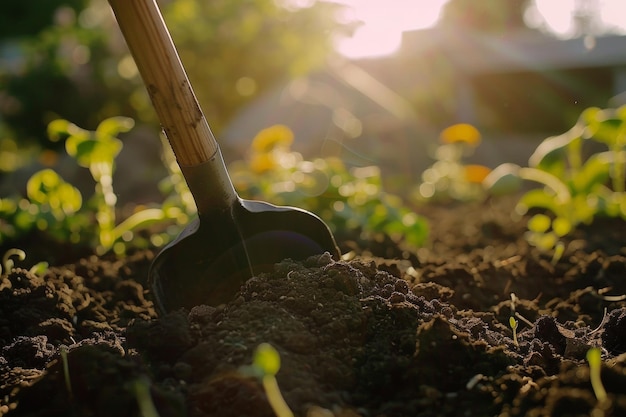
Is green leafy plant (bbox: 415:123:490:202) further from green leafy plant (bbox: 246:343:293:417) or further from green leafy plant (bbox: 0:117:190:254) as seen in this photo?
green leafy plant (bbox: 246:343:293:417)

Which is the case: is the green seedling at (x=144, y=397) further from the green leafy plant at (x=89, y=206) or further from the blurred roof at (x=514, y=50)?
the blurred roof at (x=514, y=50)

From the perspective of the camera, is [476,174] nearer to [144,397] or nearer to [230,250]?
[230,250]

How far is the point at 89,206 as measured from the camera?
126 inches

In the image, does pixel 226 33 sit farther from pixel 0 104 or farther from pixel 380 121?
pixel 0 104

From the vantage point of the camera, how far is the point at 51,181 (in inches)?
122

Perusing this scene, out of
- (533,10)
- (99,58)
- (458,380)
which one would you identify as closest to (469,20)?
(533,10)

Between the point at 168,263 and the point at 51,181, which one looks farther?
the point at 51,181

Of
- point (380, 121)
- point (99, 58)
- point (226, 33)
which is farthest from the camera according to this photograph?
point (380, 121)

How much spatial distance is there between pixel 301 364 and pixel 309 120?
8.05 metres

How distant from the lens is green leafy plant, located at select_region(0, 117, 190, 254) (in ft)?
9.49

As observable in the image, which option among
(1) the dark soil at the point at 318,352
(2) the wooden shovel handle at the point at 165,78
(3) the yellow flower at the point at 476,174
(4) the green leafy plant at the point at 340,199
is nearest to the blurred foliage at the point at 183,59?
(3) the yellow flower at the point at 476,174

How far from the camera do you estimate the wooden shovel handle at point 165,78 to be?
5.63 ft

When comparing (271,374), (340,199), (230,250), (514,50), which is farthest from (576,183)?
Answer: (514,50)

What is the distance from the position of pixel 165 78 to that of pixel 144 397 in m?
0.89
